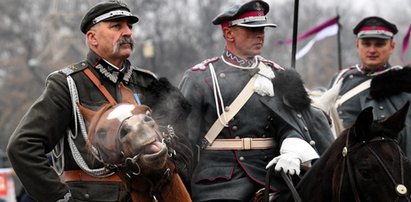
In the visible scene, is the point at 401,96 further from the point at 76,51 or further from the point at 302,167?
the point at 76,51

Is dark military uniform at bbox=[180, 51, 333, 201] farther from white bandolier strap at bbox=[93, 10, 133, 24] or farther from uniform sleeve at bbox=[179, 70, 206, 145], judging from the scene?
white bandolier strap at bbox=[93, 10, 133, 24]

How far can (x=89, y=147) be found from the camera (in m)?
5.73

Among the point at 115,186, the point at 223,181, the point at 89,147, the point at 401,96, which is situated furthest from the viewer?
the point at 401,96

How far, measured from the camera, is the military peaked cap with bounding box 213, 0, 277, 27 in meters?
7.54

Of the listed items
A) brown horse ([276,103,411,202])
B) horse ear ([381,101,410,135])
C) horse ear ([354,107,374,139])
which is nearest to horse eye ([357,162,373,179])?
brown horse ([276,103,411,202])

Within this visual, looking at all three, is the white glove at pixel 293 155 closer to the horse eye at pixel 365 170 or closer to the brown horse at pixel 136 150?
the horse eye at pixel 365 170

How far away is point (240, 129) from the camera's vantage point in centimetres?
743

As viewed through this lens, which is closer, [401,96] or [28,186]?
[28,186]

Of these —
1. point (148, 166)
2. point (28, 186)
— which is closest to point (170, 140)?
point (148, 166)

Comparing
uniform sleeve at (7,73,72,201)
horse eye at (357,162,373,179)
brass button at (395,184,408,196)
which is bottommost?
brass button at (395,184,408,196)

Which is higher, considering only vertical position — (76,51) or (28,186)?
(28,186)

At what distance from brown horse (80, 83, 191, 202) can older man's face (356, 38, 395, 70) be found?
15.2 ft

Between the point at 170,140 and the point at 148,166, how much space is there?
1.46 ft

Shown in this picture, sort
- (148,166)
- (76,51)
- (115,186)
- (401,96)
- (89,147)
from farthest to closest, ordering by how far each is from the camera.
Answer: (76,51)
(401,96)
(115,186)
(89,147)
(148,166)
